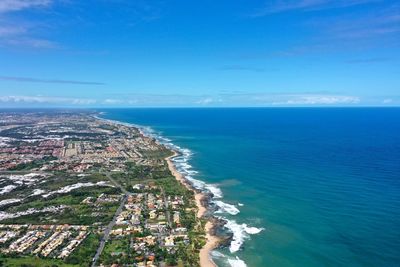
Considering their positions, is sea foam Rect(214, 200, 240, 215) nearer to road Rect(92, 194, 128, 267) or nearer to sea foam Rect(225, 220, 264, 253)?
sea foam Rect(225, 220, 264, 253)

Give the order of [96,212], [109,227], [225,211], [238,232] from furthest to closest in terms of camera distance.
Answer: [96,212] < [225,211] < [109,227] < [238,232]

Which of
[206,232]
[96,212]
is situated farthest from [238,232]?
[96,212]

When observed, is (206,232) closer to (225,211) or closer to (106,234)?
(225,211)

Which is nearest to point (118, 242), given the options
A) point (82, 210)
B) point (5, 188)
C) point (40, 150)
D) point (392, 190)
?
point (82, 210)

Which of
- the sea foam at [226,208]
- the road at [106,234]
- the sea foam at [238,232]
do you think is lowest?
the road at [106,234]

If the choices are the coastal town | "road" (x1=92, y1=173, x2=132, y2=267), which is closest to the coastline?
the coastal town

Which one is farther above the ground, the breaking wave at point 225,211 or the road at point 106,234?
the breaking wave at point 225,211

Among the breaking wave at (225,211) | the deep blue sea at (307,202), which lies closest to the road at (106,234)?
the breaking wave at (225,211)

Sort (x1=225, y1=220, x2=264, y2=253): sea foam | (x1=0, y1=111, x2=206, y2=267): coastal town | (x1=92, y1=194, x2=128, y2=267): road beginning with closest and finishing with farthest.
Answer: (x1=92, y1=194, x2=128, y2=267): road → (x1=0, y1=111, x2=206, y2=267): coastal town → (x1=225, y1=220, x2=264, y2=253): sea foam

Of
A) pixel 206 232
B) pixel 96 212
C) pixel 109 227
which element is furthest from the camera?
pixel 96 212

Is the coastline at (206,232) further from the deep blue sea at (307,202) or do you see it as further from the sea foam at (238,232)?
the sea foam at (238,232)
